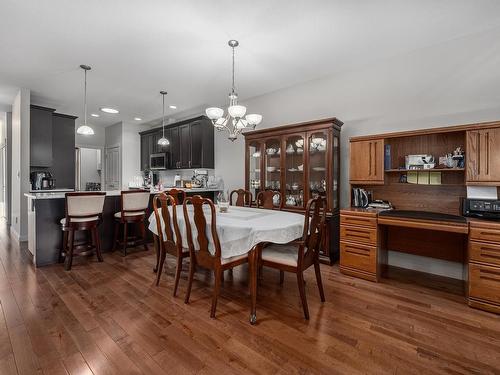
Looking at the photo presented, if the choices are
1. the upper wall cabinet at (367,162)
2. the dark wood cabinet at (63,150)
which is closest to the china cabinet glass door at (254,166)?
the upper wall cabinet at (367,162)

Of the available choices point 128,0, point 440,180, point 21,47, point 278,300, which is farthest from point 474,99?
point 21,47

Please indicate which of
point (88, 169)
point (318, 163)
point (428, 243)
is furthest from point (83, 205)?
point (88, 169)

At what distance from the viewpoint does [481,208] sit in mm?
2453

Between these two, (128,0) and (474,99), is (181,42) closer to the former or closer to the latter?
(128,0)

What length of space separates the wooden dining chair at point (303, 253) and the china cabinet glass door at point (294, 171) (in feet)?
4.82

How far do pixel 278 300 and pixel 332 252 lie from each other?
138cm

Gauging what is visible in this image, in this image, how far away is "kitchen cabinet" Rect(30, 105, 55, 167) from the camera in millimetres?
4801

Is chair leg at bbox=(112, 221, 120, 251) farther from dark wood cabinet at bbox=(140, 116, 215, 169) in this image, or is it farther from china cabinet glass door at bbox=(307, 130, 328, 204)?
china cabinet glass door at bbox=(307, 130, 328, 204)

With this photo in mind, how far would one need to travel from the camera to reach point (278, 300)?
2.40 m

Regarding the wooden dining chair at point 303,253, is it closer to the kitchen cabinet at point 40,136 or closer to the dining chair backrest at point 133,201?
the dining chair backrest at point 133,201

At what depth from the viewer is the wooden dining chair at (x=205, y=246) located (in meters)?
2.09

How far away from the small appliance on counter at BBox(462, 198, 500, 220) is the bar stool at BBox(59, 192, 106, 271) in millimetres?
4207

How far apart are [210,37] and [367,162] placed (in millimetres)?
2358

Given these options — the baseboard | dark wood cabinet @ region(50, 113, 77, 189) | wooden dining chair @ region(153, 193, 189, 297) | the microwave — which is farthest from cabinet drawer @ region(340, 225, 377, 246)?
dark wood cabinet @ region(50, 113, 77, 189)
